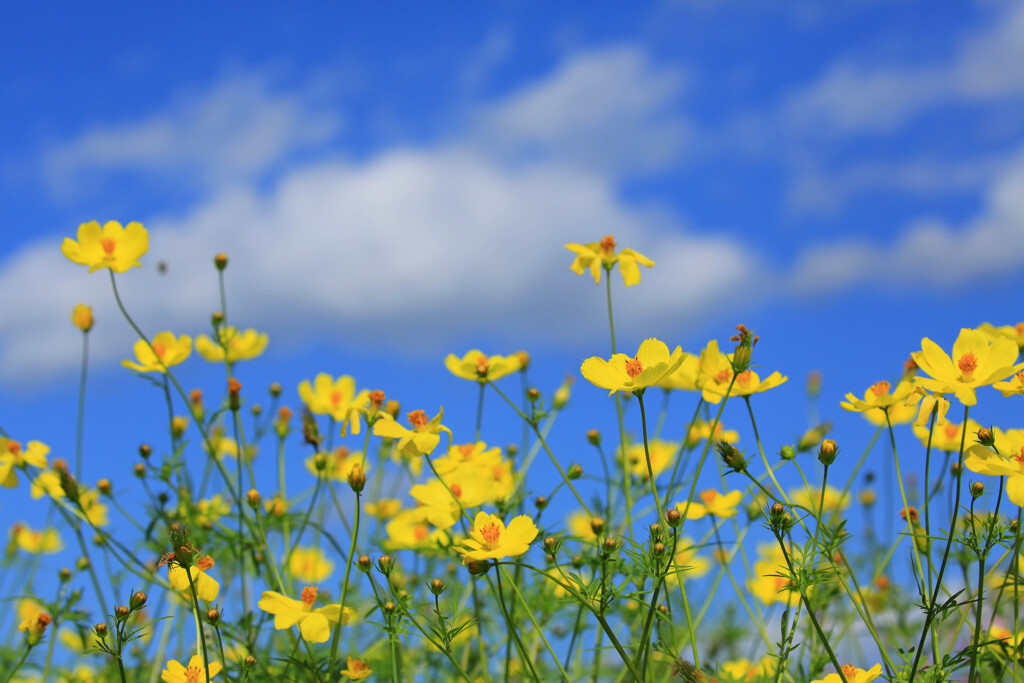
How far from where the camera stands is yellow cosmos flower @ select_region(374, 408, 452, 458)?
1480 mm

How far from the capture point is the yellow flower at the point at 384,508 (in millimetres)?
2908

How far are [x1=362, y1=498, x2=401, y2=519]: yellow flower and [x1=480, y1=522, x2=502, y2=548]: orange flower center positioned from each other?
1.56m

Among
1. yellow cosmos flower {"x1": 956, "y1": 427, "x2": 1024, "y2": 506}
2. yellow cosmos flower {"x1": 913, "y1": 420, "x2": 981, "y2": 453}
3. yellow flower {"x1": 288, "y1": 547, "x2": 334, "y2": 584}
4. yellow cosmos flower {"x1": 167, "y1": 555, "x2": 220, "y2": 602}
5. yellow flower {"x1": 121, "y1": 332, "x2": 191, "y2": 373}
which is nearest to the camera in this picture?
yellow cosmos flower {"x1": 956, "y1": 427, "x2": 1024, "y2": 506}

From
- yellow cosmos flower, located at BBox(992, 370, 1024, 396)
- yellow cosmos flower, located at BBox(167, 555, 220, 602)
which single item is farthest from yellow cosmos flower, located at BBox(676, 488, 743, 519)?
yellow cosmos flower, located at BBox(167, 555, 220, 602)

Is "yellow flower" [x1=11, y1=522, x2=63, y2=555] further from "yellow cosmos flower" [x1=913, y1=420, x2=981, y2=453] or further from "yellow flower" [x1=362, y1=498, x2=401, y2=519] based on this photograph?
"yellow cosmos flower" [x1=913, y1=420, x2=981, y2=453]

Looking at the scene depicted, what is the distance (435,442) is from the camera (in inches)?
58.5

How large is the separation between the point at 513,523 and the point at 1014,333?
1326 mm

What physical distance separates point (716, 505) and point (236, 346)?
164 centimetres

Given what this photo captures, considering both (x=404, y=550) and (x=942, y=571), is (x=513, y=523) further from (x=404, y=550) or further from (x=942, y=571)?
(x=404, y=550)

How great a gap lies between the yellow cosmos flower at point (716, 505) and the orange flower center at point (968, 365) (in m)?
0.80

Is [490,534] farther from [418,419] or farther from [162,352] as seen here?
[162,352]

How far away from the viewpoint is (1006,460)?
1.35 meters

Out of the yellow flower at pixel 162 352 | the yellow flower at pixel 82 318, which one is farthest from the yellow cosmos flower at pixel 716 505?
the yellow flower at pixel 82 318

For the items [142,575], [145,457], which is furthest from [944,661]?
[145,457]
